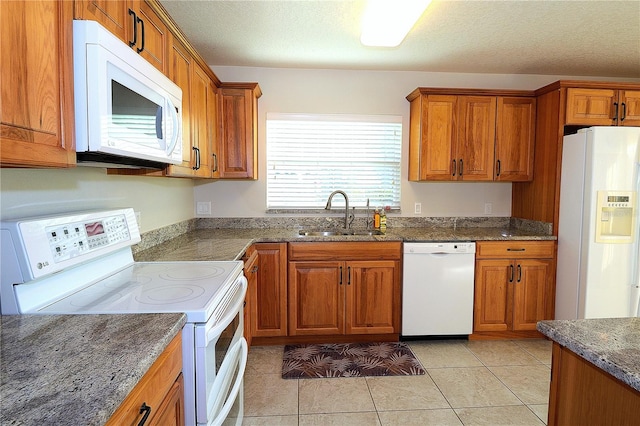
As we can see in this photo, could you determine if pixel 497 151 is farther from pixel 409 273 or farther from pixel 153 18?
pixel 153 18

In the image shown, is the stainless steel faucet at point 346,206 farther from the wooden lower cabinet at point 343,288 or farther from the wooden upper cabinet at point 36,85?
the wooden upper cabinet at point 36,85

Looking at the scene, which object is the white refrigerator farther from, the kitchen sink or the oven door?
the oven door

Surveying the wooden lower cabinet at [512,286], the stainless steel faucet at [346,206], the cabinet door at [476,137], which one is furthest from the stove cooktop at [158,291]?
the cabinet door at [476,137]

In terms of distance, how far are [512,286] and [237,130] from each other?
2.66 m

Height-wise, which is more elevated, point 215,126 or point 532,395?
point 215,126

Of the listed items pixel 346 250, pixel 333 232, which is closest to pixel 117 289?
pixel 346 250

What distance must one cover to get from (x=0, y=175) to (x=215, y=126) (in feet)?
5.65

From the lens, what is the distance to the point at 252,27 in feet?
7.77

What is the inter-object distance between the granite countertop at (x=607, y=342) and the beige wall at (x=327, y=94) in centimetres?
233

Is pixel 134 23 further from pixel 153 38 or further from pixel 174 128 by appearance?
pixel 174 128

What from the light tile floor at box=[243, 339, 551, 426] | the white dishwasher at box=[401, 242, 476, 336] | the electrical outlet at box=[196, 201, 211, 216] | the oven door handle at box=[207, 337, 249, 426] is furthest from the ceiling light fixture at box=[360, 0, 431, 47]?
the light tile floor at box=[243, 339, 551, 426]

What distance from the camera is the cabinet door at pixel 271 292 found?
2729 mm

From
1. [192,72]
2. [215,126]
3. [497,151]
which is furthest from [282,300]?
[497,151]

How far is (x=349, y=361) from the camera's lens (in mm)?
2549
